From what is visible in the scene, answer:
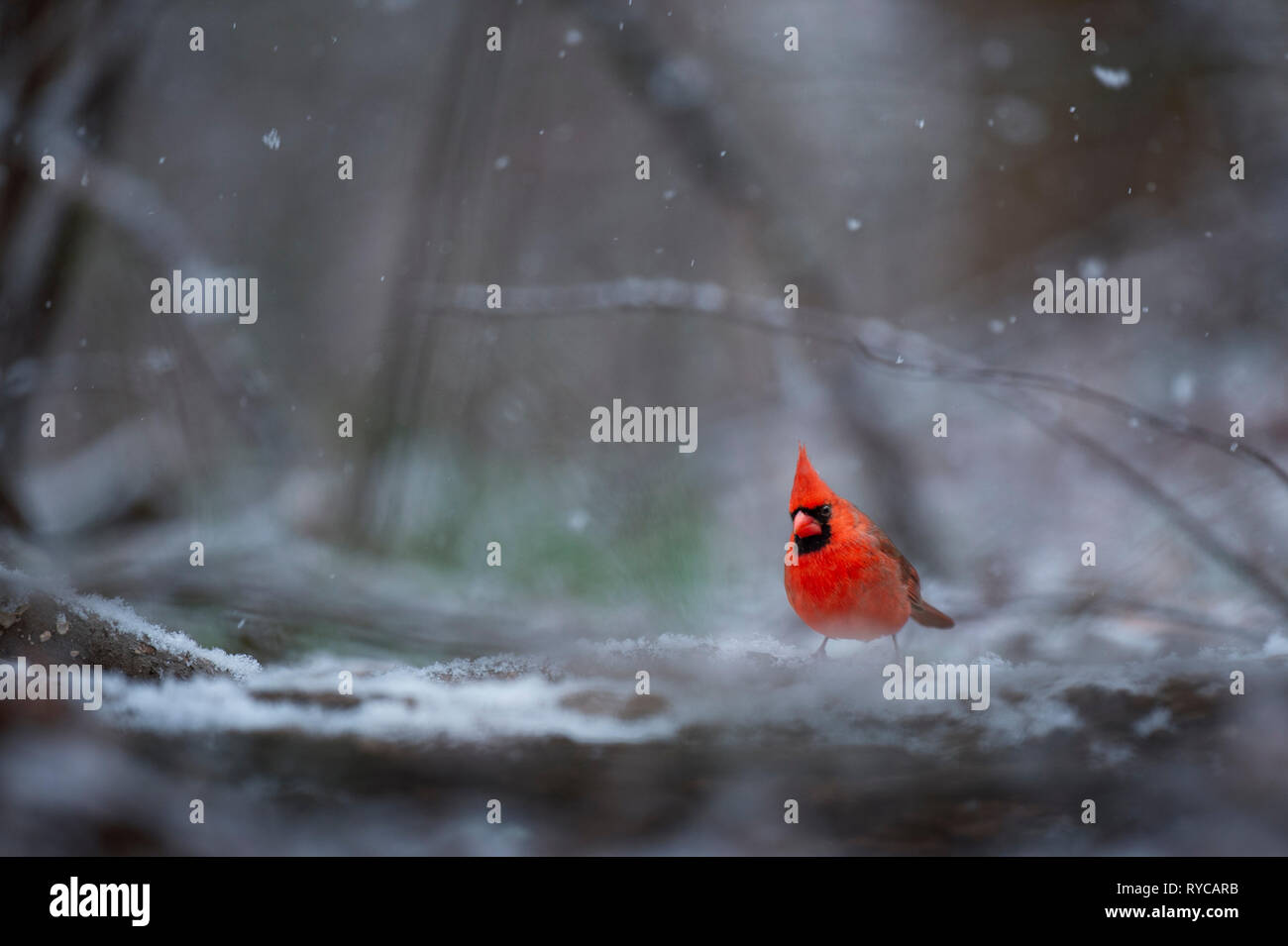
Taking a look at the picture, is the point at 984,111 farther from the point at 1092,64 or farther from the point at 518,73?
the point at 518,73

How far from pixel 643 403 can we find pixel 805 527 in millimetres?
336

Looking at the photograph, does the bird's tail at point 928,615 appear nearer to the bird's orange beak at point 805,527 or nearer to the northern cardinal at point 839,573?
the northern cardinal at point 839,573

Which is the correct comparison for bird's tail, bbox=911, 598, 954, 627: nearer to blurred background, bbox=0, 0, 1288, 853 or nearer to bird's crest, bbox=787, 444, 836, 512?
blurred background, bbox=0, 0, 1288, 853

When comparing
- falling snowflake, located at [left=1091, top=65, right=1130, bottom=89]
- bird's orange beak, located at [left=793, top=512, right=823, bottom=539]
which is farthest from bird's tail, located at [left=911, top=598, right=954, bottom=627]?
falling snowflake, located at [left=1091, top=65, right=1130, bottom=89]

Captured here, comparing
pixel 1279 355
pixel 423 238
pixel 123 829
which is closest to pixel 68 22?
pixel 423 238

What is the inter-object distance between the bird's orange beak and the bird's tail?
0.55ft

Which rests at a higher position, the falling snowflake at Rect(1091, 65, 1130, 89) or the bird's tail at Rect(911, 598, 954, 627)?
the falling snowflake at Rect(1091, 65, 1130, 89)

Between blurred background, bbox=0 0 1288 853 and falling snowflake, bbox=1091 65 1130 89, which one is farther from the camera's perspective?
falling snowflake, bbox=1091 65 1130 89

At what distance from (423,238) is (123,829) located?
0.88 metres

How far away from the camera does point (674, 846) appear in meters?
0.92

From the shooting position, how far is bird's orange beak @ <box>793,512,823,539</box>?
89 cm

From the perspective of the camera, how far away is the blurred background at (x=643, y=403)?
93 centimetres

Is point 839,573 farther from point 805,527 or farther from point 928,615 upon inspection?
point 928,615

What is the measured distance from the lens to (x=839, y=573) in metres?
0.88
